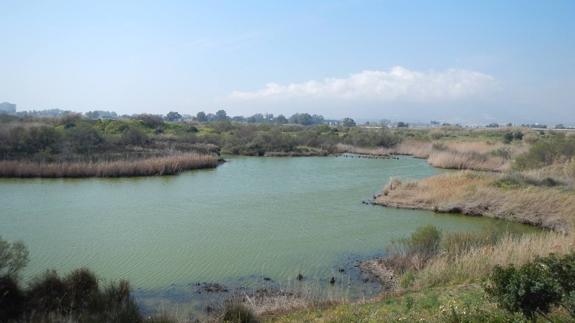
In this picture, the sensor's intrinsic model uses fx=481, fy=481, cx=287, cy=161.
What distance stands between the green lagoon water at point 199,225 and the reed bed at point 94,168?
1020 millimetres

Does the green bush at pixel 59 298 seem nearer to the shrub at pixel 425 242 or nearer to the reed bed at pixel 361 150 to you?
the shrub at pixel 425 242

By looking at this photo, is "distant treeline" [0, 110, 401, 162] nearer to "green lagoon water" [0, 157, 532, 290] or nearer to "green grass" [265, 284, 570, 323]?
"green lagoon water" [0, 157, 532, 290]

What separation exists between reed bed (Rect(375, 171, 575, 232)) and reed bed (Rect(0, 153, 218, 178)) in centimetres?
1556

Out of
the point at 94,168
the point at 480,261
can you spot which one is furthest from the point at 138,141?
the point at 480,261

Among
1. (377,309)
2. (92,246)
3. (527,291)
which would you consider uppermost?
(527,291)

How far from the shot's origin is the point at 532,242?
11023mm

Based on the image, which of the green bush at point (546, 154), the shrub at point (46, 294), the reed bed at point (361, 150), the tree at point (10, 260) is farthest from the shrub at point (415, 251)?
the reed bed at point (361, 150)

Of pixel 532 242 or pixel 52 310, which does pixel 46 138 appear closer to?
pixel 52 310

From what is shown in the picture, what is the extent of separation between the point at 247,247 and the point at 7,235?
803 centimetres

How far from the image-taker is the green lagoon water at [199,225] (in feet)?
42.9

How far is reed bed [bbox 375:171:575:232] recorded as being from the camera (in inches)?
714

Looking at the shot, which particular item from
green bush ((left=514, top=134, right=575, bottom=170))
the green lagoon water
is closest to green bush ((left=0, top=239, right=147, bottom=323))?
the green lagoon water

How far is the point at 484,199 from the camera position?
20.6 meters

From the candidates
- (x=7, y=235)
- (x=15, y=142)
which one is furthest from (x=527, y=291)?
(x=15, y=142)
